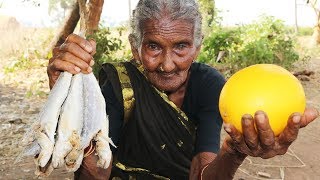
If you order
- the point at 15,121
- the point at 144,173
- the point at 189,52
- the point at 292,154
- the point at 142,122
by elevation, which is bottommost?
the point at 292,154

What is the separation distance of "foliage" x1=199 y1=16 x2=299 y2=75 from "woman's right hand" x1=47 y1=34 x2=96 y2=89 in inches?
290

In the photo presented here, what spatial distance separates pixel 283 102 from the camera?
1.56m

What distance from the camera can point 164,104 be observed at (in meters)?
2.48

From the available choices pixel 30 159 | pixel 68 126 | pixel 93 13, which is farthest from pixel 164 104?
pixel 93 13

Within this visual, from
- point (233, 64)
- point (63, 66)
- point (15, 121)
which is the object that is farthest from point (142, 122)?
→ point (233, 64)

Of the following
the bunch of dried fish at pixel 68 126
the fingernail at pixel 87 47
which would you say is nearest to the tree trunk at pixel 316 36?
the bunch of dried fish at pixel 68 126

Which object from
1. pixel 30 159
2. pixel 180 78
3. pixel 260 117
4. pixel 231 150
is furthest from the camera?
pixel 30 159

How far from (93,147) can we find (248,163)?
3298 mm

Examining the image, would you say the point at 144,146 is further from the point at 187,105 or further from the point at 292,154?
the point at 292,154

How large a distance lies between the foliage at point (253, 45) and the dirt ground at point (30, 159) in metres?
0.91

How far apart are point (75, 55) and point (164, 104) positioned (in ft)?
3.13

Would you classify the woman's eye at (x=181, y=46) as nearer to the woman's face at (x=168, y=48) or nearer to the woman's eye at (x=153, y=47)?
the woman's face at (x=168, y=48)

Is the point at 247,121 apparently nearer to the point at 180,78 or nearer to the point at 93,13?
the point at 180,78

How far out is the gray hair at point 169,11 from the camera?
225 centimetres
